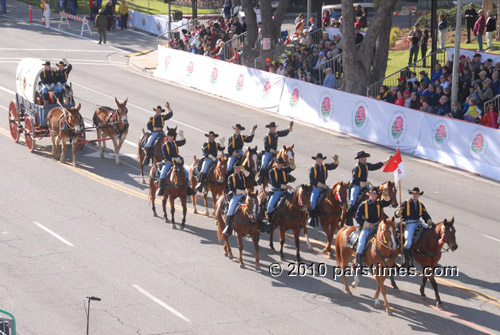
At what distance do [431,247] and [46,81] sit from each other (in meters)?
16.1

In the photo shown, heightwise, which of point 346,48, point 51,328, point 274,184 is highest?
point 346,48

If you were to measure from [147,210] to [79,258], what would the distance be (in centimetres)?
399

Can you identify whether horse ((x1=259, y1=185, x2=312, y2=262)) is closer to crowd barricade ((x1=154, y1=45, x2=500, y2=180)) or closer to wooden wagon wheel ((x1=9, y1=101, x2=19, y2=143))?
crowd barricade ((x1=154, y1=45, x2=500, y2=180))

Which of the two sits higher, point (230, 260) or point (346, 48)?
point (346, 48)

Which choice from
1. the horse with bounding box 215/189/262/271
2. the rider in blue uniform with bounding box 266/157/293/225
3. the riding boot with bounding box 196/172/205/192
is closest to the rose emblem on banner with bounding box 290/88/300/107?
the riding boot with bounding box 196/172/205/192

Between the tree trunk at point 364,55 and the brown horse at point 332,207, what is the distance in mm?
15377

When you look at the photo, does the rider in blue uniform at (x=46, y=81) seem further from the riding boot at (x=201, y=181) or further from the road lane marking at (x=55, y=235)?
the riding boot at (x=201, y=181)

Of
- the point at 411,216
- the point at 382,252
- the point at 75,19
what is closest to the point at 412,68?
the point at 411,216

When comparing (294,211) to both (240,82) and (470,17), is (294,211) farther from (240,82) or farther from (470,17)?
(470,17)

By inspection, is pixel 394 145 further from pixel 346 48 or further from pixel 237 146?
pixel 237 146

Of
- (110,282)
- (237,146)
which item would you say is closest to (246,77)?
(237,146)

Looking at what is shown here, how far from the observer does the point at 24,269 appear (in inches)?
714

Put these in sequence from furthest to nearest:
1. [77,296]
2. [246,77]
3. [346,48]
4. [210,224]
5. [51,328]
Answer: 1. [246,77]
2. [346,48]
3. [210,224]
4. [77,296]
5. [51,328]

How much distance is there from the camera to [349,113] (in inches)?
1220
